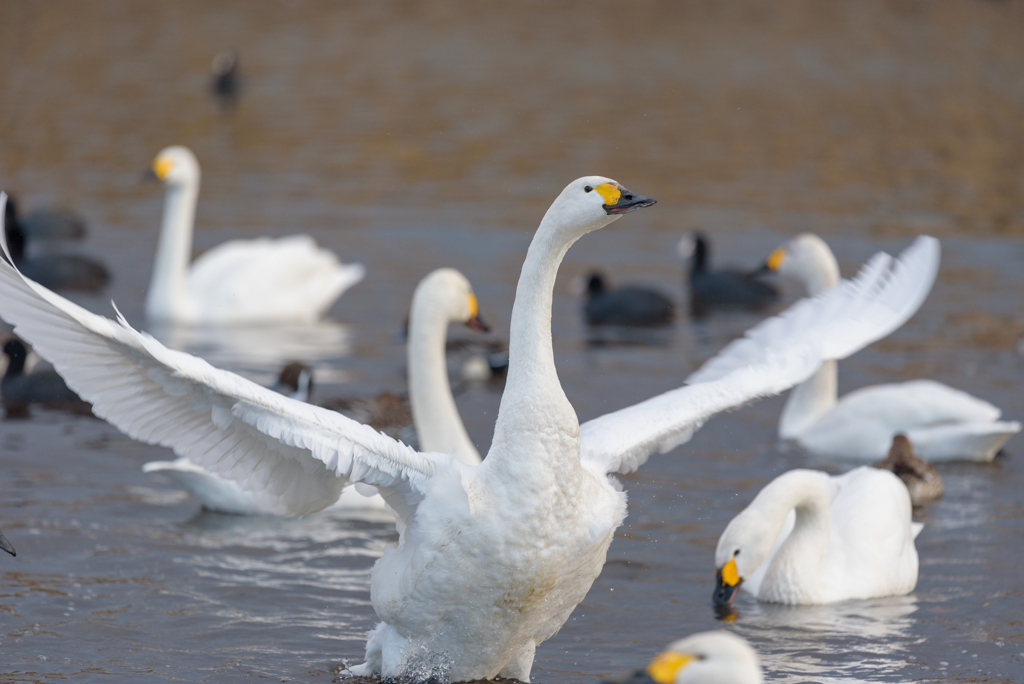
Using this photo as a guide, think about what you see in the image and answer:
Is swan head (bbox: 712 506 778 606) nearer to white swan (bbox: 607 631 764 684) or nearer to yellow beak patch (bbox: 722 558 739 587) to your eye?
yellow beak patch (bbox: 722 558 739 587)

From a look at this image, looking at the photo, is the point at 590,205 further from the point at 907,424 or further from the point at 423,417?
the point at 907,424

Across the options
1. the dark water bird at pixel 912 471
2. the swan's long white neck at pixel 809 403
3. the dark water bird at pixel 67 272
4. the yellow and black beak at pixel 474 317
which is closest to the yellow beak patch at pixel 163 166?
the dark water bird at pixel 67 272

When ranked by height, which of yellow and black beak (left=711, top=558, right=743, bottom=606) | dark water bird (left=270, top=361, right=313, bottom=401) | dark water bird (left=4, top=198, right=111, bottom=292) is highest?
dark water bird (left=4, top=198, right=111, bottom=292)

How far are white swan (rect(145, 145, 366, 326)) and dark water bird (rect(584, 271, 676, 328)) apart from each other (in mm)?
2610

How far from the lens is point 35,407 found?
36.5ft

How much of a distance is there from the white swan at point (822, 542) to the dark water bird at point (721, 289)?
6.90 meters

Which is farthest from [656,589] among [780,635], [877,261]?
[877,261]

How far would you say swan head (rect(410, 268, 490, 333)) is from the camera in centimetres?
900

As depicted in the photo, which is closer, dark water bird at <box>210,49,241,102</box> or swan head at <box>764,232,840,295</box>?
swan head at <box>764,232,840,295</box>

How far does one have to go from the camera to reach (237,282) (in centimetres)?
1420

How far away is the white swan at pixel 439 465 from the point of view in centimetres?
533

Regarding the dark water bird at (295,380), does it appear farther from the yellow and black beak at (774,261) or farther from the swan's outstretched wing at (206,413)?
the yellow and black beak at (774,261)

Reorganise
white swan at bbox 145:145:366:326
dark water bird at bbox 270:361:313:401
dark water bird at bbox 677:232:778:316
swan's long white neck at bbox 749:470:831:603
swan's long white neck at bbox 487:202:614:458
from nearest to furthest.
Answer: swan's long white neck at bbox 487:202:614:458 → swan's long white neck at bbox 749:470:831:603 → dark water bird at bbox 270:361:313:401 → white swan at bbox 145:145:366:326 → dark water bird at bbox 677:232:778:316

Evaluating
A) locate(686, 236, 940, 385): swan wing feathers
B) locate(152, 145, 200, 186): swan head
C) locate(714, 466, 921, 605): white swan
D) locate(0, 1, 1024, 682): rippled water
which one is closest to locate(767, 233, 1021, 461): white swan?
locate(0, 1, 1024, 682): rippled water
